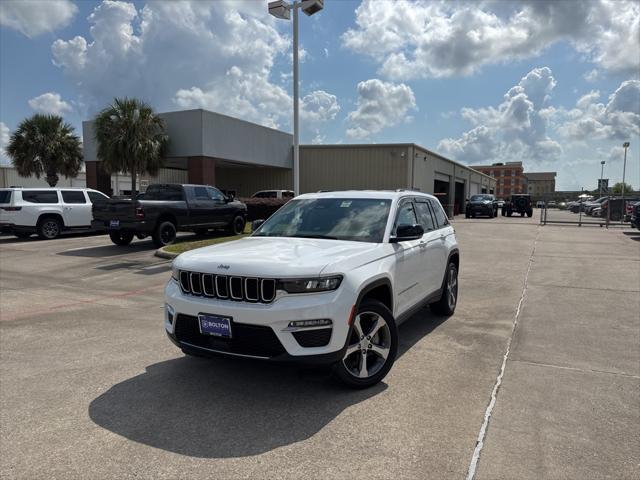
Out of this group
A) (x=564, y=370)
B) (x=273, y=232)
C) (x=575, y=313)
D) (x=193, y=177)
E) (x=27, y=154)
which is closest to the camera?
(x=564, y=370)

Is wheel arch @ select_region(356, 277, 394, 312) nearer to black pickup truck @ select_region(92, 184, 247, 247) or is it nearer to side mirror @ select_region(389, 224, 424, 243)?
side mirror @ select_region(389, 224, 424, 243)

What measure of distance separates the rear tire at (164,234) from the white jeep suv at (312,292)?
29.8ft

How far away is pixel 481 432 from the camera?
3293mm

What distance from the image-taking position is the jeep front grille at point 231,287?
351 centimetres

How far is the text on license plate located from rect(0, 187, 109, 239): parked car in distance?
12.9m

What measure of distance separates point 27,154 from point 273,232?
84.3 feet

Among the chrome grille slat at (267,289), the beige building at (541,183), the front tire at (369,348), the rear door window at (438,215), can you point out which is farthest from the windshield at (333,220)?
the beige building at (541,183)

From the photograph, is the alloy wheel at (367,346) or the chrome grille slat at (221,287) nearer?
the chrome grille slat at (221,287)

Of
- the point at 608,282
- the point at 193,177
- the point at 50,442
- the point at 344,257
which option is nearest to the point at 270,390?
the point at 344,257

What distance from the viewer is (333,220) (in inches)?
193

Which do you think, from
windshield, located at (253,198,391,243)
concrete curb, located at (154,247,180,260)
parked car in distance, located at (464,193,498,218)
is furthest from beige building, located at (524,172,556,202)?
windshield, located at (253,198,391,243)

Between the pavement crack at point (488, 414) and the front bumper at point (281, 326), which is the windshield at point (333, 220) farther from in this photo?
the pavement crack at point (488, 414)

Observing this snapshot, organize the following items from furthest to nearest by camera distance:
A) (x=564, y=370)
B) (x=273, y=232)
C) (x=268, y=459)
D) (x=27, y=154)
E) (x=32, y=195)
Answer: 1. (x=27, y=154)
2. (x=32, y=195)
3. (x=273, y=232)
4. (x=564, y=370)
5. (x=268, y=459)

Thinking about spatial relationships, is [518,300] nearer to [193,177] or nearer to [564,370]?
[564,370]
